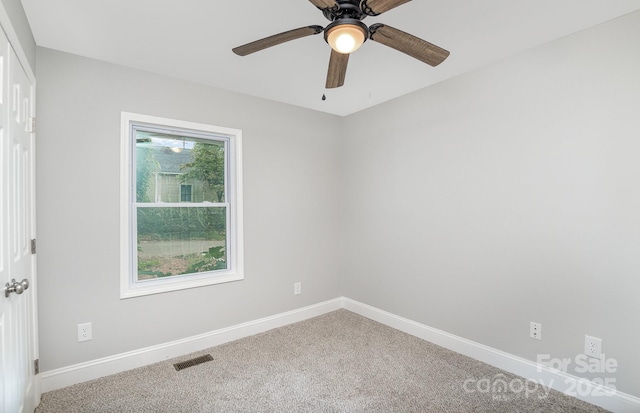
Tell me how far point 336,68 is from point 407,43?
41 centimetres

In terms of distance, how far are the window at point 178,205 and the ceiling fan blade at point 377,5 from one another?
6.58 ft

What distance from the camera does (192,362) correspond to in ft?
8.54

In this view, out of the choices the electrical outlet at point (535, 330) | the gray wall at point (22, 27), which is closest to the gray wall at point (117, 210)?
the gray wall at point (22, 27)

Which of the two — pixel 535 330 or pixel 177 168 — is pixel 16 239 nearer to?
pixel 177 168

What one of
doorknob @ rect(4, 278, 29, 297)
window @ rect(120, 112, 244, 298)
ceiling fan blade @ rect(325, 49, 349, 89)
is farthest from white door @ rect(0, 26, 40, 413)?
ceiling fan blade @ rect(325, 49, 349, 89)

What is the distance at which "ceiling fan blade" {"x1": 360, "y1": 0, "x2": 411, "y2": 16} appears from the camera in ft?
4.24

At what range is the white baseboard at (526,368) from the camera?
1.94 meters

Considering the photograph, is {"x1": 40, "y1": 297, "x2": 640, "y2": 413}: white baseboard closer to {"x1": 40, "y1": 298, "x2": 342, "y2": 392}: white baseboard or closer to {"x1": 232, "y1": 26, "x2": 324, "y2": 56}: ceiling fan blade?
{"x1": 40, "y1": 298, "x2": 342, "y2": 392}: white baseboard

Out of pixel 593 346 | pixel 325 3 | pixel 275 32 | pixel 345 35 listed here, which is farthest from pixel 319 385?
pixel 275 32

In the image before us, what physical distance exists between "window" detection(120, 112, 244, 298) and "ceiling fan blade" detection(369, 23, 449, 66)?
1.93m

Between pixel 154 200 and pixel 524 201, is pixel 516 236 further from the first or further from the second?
pixel 154 200

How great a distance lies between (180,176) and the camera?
289cm

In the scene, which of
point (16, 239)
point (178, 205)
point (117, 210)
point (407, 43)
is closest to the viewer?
point (407, 43)

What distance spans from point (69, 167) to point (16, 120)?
25.6 inches
